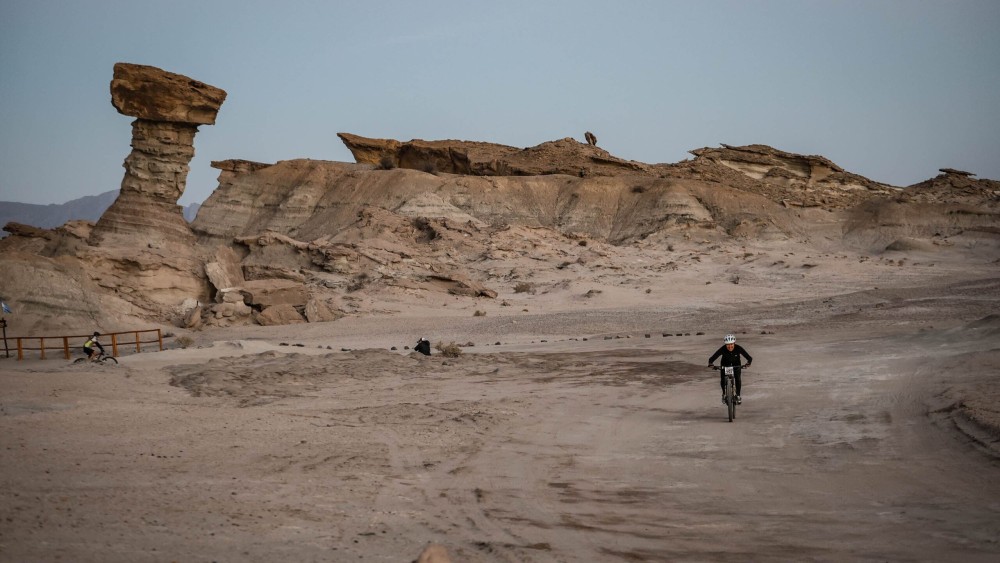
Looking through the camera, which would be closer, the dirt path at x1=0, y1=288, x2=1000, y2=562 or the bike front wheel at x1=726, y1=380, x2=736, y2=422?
the dirt path at x1=0, y1=288, x2=1000, y2=562

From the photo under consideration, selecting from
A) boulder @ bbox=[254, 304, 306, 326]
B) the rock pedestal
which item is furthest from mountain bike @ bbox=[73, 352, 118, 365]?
the rock pedestal

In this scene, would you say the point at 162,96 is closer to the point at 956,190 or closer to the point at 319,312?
the point at 319,312

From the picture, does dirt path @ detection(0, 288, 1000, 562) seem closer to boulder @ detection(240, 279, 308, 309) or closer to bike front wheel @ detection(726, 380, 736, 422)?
bike front wheel @ detection(726, 380, 736, 422)

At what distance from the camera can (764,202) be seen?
54.1 m

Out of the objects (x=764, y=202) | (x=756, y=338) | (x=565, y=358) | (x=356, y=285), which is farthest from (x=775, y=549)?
(x=764, y=202)

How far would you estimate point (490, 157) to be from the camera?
63.2 m

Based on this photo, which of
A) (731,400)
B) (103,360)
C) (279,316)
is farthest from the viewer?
(279,316)

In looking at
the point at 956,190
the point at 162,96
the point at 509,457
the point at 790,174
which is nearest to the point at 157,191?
the point at 162,96

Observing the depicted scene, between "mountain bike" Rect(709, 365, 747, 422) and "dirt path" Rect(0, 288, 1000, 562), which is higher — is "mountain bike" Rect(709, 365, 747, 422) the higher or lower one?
the higher one

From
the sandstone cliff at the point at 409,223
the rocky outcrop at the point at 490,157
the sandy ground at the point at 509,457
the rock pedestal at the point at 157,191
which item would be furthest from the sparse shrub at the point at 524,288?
the rocky outcrop at the point at 490,157

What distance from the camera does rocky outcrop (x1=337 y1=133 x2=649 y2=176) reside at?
6041 centimetres

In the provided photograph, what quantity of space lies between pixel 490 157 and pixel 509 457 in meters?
55.4

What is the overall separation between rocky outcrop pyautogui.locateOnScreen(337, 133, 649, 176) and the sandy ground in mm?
43171

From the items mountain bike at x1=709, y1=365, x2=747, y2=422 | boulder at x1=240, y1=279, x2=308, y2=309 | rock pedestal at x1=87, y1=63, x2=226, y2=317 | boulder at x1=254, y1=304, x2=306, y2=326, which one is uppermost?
rock pedestal at x1=87, y1=63, x2=226, y2=317
